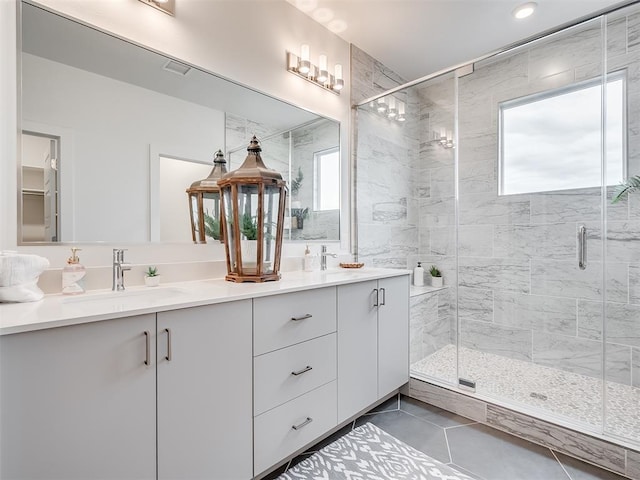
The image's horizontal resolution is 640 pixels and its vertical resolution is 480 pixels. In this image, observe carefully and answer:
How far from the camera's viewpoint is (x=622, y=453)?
150 centimetres

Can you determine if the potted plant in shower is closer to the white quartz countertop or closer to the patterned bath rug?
the white quartz countertop

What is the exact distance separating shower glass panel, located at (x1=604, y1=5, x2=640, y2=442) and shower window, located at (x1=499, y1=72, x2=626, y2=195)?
0.07 ft

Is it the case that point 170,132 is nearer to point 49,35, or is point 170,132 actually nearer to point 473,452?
point 49,35

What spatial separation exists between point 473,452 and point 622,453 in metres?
0.63

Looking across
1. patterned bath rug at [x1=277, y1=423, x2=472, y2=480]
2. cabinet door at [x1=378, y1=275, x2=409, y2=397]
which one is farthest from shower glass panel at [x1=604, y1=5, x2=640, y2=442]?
patterned bath rug at [x1=277, y1=423, x2=472, y2=480]

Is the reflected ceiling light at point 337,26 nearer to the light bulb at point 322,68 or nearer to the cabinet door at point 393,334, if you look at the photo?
the light bulb at point 322,68

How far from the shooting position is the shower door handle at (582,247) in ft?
7.92

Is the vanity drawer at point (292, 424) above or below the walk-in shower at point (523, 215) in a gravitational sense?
below

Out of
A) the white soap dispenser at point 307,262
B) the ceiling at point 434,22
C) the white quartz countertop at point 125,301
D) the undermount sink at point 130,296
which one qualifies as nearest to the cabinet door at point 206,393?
the white quartz countertop at point 125,301

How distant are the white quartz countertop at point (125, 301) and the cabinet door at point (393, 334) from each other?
40 centimetres

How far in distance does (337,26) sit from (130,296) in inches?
90.7

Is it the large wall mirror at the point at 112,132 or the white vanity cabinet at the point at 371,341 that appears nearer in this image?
the large wall mirror at the point at 112,132

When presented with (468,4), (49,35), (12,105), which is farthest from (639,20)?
(12,105)

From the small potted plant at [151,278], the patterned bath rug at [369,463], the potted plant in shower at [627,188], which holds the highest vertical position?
the potted plant in shower at [627,188]
